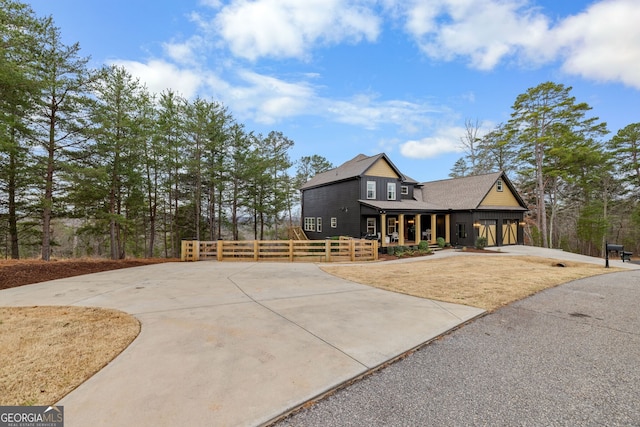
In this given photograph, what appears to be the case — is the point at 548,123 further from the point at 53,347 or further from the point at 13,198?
the point at 13,198

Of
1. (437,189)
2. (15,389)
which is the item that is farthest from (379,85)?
(15,389)

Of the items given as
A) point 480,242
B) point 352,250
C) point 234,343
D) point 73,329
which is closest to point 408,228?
point 480,242

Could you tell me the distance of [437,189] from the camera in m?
23.2

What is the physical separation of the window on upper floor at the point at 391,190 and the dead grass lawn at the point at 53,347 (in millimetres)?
17772

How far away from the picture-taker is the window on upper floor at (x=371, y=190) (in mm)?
18656

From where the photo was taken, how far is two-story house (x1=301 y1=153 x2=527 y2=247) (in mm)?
18266

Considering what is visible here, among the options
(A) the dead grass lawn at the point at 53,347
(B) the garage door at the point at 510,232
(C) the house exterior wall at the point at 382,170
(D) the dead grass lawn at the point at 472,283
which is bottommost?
(D) the dead grass lawn at the point at 472,283

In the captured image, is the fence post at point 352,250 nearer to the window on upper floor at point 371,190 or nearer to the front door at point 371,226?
the front door at point 371,226

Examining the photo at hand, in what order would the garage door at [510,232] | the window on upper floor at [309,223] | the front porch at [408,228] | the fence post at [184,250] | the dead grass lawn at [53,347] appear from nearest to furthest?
the dead grass lawn at [53,347] < the fence post at [184,250] < the front porch at [408,228] < the garage door at [510,232] < the window on upper floor at [309,223]

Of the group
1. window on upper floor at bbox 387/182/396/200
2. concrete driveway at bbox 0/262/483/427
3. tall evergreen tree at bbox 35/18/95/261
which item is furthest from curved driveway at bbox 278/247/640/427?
tall evergreen tree at bbox 35/18/95/261

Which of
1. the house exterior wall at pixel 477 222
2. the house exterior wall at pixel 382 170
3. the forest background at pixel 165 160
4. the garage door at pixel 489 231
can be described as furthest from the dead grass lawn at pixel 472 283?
the forest background at pixel 165 160

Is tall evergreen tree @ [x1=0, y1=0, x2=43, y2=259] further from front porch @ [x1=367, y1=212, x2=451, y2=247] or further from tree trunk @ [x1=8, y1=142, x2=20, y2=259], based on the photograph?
front porch @ [x1=367, y1=212, x2=451, y2=247]

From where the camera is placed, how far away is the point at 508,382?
2711mm

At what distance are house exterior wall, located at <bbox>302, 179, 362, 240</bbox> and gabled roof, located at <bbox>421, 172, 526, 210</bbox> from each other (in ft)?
24.8
